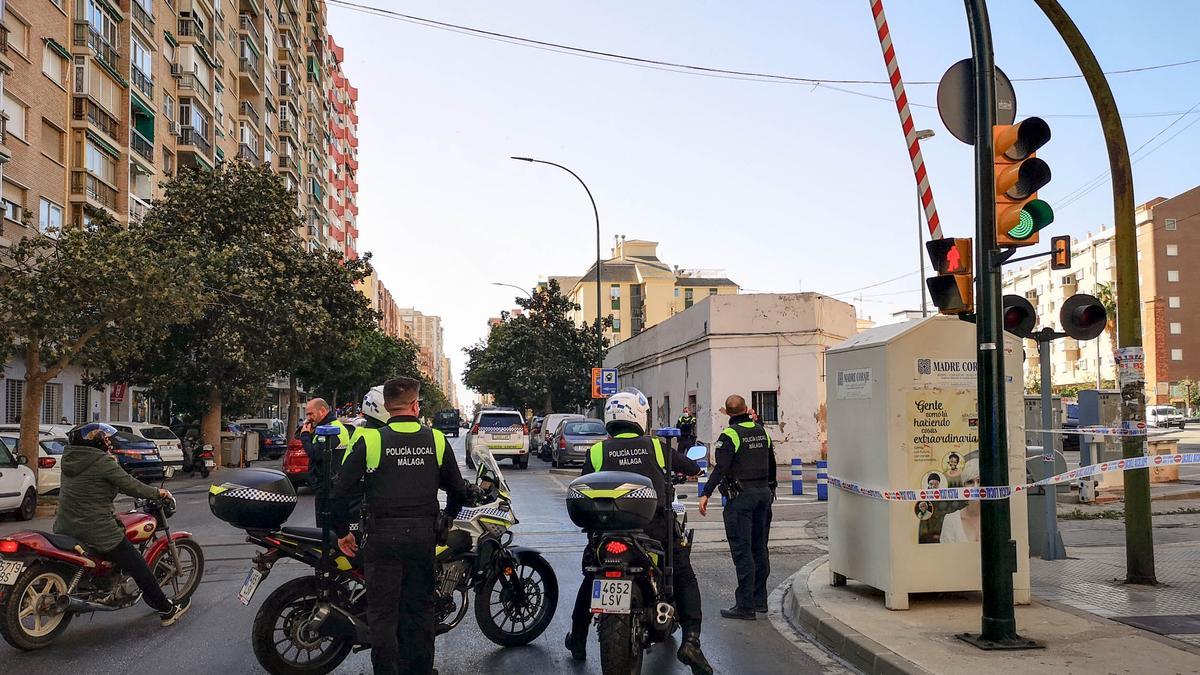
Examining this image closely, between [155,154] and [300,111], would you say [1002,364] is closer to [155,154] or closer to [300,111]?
[155,154]

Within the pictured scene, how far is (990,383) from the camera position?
6.34 m

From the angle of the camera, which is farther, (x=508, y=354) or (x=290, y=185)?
(x=290, y=185)

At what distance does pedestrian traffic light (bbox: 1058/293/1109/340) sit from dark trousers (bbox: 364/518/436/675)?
6166mm

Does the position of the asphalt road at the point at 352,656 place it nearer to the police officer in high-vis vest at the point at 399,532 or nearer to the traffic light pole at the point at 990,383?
the police officer in high-vis vest at the point at 399,532

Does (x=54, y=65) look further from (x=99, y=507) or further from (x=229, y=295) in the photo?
(x=99, y=507)

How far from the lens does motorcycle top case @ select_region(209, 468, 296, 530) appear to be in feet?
18.8

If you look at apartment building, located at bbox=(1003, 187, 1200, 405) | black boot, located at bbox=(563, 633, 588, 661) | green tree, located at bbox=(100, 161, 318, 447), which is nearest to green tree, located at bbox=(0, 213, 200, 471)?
green tree, located at bbox=(100, 161, 318, 447)

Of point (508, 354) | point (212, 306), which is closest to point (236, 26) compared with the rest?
point (508, 354)

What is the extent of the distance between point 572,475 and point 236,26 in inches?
1525

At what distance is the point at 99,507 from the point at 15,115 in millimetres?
25652

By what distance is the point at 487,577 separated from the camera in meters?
6.50

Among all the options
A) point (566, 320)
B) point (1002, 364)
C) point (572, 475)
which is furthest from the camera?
point (566, 320)

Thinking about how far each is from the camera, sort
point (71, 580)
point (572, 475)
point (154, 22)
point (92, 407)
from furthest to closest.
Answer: point (154, 22), point (92, 407), point (572, 475), point (71, 580)

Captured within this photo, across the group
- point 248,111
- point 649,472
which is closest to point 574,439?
point 649,472
